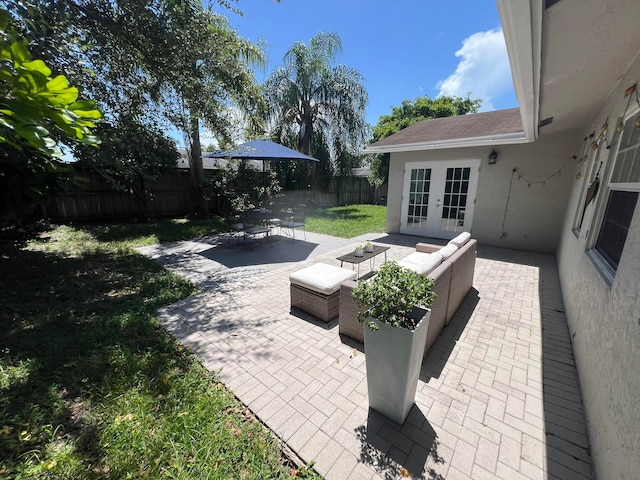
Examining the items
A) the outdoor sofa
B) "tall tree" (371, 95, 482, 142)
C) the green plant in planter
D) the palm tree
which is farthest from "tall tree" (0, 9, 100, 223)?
"tall tree" (371, 95, 482, 142)

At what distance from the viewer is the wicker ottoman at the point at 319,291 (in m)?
3.45

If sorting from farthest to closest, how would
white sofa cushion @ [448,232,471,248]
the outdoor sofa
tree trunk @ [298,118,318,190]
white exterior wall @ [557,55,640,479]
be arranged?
tree trunk @ [298,118,318,190] < white sofa cushion @ [448,232,471,248] < the outdoor sofa < white exterior wall @ [557,55,640,479]

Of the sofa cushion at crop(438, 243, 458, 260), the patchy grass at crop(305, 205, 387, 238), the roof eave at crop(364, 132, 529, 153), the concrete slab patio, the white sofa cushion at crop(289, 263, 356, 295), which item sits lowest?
the concrete slab patio

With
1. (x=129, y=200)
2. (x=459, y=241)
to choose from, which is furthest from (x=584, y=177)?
(x=129, y=200)

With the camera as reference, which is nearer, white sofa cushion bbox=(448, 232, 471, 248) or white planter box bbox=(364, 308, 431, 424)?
white planter box bbox=(364, 308, 431, 424)

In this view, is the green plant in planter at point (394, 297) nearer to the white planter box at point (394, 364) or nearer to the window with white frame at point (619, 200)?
the white planter box at point (394, 364)

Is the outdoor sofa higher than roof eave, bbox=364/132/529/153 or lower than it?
lower

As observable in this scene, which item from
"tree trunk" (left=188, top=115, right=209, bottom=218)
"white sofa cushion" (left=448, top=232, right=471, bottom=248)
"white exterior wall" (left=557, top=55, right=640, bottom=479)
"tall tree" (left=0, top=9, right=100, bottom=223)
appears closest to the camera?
"tall tree" (left=0, top=9, right=100, bottom=223)

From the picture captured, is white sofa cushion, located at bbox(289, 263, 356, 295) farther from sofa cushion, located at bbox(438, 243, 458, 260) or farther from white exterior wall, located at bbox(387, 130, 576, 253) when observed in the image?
white exterior wall, located at bbox(387, 130, 576, 253)

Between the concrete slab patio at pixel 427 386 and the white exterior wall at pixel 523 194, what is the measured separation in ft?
9.52

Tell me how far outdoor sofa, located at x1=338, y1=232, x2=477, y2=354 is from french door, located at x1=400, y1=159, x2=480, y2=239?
14.9ft

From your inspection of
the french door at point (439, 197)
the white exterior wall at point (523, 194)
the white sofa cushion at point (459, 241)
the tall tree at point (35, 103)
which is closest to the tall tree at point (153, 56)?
the tall tree at point (35, 103)

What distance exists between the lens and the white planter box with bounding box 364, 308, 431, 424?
1.83m

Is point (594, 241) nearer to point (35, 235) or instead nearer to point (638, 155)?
point (638, 155)
